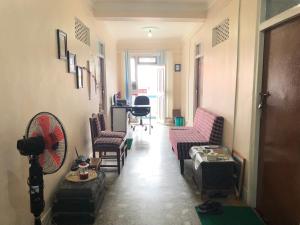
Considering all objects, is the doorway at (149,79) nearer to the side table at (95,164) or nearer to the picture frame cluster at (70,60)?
the picture frame cluster at (70,60)

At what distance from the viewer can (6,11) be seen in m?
1.61

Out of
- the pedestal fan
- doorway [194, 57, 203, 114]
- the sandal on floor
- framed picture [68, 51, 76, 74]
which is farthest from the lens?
doorway [194, 57, 203, 114]

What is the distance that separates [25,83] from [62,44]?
961mm

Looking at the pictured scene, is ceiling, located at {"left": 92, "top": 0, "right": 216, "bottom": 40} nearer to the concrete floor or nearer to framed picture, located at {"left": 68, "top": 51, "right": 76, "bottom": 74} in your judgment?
framed picture, located at {"left": 68, "top": 51, "right": 76, "bottom": 74}

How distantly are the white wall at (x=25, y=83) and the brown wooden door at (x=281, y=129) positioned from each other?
2057 millimetres

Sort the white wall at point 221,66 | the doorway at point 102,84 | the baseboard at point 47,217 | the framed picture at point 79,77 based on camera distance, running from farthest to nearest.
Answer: the doorway at point 102,84 < the framed picture at point 79,77 < the white wall at point 221,66 < the baseboard at point 47,217

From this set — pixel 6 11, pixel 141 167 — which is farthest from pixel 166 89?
pixel 6 11

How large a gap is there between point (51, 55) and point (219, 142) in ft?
8.03

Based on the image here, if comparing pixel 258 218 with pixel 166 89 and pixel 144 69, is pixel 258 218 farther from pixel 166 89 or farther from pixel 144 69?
pixel 144 69

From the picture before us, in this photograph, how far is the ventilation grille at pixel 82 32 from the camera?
3.36 meters

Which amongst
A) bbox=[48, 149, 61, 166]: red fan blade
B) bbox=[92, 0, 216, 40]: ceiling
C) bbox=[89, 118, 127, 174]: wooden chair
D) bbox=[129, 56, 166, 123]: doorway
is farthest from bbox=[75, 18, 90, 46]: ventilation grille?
bbox=[129, 56, 166, 123]: doorway

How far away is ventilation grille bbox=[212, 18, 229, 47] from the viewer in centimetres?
342

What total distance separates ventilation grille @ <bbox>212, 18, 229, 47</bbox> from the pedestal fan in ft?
8.90

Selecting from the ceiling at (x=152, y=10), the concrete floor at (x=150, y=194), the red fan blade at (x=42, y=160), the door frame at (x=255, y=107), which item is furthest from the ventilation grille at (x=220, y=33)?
the red fan blade at (x=42, y=160)
